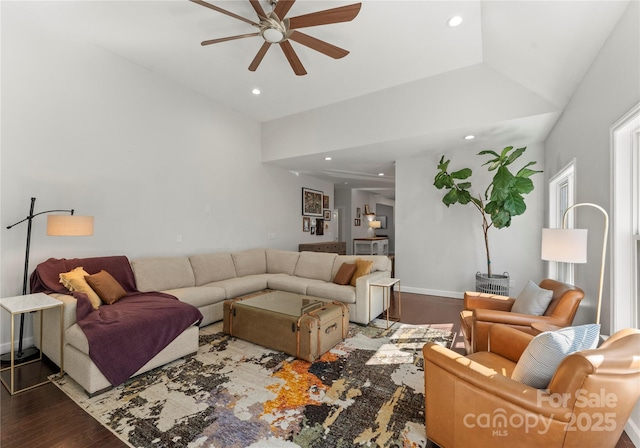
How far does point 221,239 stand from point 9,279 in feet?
8.86

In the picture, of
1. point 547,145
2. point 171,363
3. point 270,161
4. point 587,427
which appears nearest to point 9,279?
point 171,363

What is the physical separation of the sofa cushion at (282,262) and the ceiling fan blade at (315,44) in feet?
11.2

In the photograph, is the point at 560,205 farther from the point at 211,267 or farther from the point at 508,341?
the point at 211,267

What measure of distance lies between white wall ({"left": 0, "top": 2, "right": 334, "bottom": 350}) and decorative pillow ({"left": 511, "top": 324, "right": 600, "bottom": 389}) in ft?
14.6

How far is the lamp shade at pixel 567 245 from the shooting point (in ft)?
6.40

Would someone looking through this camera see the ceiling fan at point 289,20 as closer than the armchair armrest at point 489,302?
Yes

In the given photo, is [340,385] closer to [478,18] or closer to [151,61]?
[478,18]

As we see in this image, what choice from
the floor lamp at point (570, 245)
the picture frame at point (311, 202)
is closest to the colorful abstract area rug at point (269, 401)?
the floor lamp at point (570, 245)

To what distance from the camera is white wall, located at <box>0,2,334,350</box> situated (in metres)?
2.96

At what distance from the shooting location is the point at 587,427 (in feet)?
A: 3.84

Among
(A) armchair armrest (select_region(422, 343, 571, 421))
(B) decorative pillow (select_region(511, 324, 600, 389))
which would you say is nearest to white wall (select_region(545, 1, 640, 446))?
(B) decorative pillow (select_region(511, 324, 600, 389))

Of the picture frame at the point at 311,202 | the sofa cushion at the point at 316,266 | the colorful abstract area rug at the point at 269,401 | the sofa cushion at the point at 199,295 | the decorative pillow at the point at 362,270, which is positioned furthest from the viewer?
the picture frame at the point at 311,202

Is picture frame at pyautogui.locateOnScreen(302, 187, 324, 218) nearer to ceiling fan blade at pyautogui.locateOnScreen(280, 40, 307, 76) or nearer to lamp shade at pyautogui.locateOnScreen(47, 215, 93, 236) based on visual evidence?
ceiling fan blade at pyautogui.locateOnScreen(280, 40, 307, 76)

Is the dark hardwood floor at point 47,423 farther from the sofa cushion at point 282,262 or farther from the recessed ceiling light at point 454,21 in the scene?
the recessed ceiling light at point 454,21
